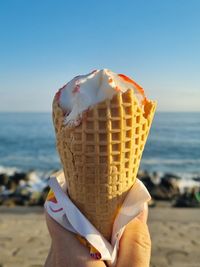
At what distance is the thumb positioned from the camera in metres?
1.79

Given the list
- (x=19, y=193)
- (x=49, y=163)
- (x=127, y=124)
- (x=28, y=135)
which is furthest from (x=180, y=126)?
(x=127, y=124)

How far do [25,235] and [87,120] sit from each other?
16.4 feet

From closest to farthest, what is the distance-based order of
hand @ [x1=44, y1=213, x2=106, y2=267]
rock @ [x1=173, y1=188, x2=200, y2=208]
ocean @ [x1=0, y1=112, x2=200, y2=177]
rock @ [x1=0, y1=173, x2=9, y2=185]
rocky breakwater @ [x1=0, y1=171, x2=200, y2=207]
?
hand @ [x1=44, y1=213, x2=106, y2=267], rock @ [x1=173, y1=188, x2=200, y2=208], rocky breakwater @ [x1=0, y1=171, x2=200, y2=207], rock @ [x1=0, y1=173, x2=9, y2=185], ocean @ [x1=0, y1=112, x2=200, y2=177]

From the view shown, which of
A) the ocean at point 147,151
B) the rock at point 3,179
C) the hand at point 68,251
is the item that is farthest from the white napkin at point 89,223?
the ocean at point 147,151

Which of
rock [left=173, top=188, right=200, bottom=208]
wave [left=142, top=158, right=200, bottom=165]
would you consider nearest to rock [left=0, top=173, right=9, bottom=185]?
rock [left=173, top=188, right=200, bottom=208]

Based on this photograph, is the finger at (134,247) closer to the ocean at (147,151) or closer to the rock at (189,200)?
the rock at (189,200)

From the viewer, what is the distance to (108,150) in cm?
187

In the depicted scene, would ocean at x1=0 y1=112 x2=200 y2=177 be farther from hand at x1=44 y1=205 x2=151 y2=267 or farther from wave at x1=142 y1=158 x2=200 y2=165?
hand at x1=44 y1=205 x2=151 y2=267

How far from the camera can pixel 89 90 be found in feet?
6.09

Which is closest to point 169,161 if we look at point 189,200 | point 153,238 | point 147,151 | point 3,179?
point 147,151

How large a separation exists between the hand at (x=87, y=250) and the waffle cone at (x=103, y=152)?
0.40 ft

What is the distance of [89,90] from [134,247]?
0.74 m

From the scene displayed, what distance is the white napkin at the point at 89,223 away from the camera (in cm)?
181

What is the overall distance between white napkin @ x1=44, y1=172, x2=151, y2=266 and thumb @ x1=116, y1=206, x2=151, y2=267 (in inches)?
1.2
